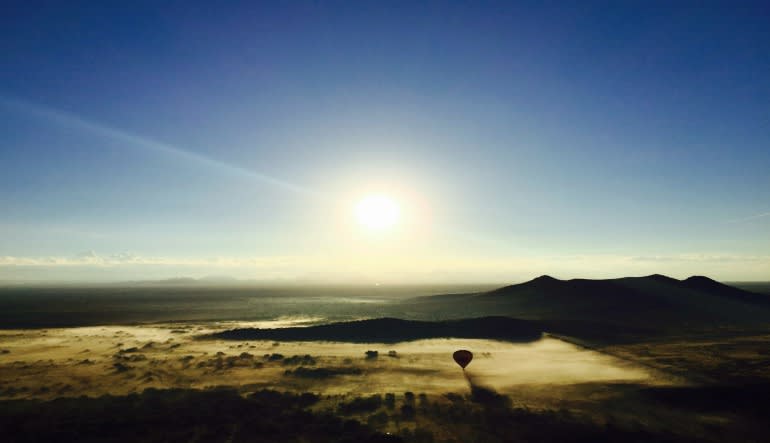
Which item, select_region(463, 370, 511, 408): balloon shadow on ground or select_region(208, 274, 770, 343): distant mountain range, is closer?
select_region(463, 370, 511, 408): balloon shadow on ground

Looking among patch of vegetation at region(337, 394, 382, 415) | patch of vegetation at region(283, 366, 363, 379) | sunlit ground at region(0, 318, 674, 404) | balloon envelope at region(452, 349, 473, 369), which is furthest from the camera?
balloon envelope at region(452, 349, 473, 369)

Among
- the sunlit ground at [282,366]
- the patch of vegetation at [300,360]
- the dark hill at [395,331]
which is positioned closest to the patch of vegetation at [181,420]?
the sunlit ground at [282,366]

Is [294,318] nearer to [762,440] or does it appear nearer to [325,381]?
[325,381]

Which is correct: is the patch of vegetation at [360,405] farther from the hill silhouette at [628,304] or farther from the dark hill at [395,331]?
the hill silhouette at [628,304]

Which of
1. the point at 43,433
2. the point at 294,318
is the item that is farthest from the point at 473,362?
Answer: the point at 294,318

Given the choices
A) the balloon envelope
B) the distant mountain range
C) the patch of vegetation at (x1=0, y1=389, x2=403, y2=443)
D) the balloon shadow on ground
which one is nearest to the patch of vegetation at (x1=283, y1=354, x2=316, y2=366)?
the patch of vegetation at (x1=0, y1=389, x2=403, y2=443)

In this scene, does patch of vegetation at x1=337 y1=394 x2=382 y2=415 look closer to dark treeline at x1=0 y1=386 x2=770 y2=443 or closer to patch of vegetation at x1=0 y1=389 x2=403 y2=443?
dark treeline at x1=0 y1=386 x2=770 y2=443
